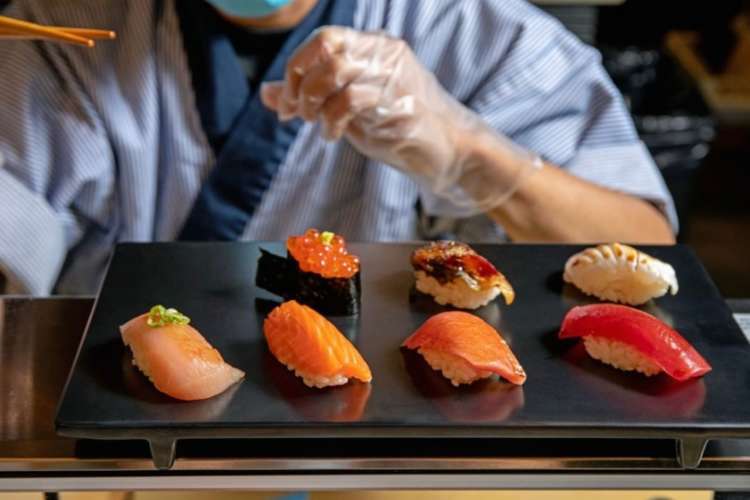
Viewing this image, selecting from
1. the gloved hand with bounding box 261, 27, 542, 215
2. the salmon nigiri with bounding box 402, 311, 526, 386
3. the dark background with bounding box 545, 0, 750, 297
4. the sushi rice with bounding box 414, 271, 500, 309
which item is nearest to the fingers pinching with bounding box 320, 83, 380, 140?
the gloved hand with bounding box 261, 27, 542, 215

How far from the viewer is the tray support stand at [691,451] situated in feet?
2.75

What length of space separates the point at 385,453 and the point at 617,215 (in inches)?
36.7

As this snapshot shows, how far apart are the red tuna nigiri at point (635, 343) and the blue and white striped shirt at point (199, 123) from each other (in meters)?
0.81

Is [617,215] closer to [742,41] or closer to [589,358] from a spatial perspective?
[589,358]

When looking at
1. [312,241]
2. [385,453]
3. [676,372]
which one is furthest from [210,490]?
[676,372]

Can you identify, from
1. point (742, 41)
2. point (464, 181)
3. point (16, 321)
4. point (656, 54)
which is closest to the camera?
point (16, 321)

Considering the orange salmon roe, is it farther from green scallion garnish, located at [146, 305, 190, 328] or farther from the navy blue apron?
the navy blue apron

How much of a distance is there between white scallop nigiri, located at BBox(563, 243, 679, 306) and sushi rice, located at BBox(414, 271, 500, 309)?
10 centimetres

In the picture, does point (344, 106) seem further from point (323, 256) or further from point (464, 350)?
point (464, 350)

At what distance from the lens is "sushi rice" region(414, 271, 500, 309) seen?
1.00 metres

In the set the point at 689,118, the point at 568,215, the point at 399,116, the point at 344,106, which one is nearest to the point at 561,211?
the point at 568,215

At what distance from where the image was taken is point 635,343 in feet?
2.97

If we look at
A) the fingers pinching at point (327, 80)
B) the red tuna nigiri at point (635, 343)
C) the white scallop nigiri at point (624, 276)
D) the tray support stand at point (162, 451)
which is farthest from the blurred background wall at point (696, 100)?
the tray support stand at point (162, 451)

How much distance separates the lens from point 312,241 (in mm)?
1034
